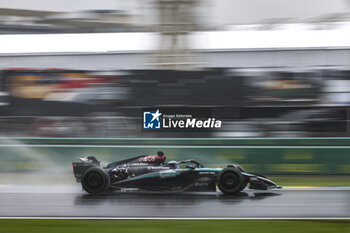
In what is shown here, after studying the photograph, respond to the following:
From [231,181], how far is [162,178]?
1153mm

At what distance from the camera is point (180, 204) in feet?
22.3

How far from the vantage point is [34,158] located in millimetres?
10172

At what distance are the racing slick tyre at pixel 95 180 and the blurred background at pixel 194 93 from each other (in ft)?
8.20

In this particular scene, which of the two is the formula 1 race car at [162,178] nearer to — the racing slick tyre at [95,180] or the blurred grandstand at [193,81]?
the racing slick tyre at [95,180]

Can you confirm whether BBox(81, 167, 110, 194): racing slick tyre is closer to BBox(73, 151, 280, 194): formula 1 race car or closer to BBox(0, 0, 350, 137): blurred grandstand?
BBox(73, 151, 280, 194): formula 1 race car

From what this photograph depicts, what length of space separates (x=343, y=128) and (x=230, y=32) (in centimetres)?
645

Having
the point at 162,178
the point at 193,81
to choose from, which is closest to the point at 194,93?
the point at 193,81

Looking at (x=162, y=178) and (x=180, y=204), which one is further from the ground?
(x=162, y=178)

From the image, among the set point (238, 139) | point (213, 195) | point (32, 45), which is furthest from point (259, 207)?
point (32, 45)

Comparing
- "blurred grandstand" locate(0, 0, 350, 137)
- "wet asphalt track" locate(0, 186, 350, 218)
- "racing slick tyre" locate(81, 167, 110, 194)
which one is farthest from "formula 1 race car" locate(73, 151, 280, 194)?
"blurred grandstand" locate(0, 0, 350, 137)

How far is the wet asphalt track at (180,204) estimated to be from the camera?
241 inches

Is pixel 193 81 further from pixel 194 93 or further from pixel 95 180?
pixel 95 180

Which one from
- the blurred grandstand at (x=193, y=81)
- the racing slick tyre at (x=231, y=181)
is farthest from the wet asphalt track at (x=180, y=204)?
the blurred grandstand at (x=193, y=81)

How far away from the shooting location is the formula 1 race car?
7418 mm
